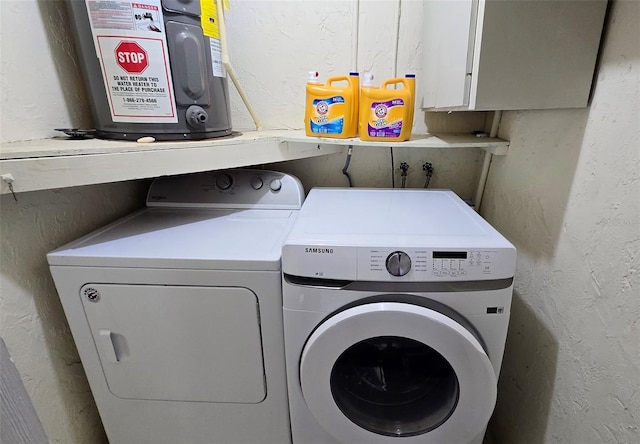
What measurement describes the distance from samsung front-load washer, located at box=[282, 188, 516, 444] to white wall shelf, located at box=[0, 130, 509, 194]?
40cm

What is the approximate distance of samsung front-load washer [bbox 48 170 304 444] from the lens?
104 cm

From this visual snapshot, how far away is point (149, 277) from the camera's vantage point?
Answer: 3.42 feet

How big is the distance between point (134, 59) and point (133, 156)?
299mm

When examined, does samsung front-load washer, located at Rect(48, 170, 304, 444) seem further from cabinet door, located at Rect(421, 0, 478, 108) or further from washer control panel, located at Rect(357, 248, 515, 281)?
cabinet door, located at Rect(421, 0, 478, 108)

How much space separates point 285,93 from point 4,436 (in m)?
1.51

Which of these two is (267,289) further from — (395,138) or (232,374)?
(395,138)

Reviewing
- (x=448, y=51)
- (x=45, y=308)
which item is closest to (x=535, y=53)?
(x=448, y=51)

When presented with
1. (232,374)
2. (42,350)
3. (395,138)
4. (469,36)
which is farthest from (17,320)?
(469,36)

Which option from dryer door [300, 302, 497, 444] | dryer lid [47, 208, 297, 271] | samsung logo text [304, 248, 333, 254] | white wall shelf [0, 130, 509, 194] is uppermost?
white wall shelf [0, 130, 509, 194]

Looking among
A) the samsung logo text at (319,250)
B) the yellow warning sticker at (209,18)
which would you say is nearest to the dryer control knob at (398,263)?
the samsung logo text at (319,250)

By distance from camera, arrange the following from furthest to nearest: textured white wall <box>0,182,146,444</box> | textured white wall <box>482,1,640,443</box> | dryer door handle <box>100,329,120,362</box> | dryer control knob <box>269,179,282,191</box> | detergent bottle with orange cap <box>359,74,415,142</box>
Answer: dryer control knob <box>269,179,282,191</box>, detergent bottle with orange cap <box>359,74,415,142</box>, dryer door handle <box>100,329,120,362</box>, textured white wall <box>0,182,146,444</box>, textured white wall <box>482,1,640,443</box>

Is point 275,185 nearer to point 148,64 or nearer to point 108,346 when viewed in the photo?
point 148,64

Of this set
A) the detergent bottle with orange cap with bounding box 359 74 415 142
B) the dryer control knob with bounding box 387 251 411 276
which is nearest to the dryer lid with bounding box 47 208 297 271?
the dryer control knob with bounding box 387 251 411 276

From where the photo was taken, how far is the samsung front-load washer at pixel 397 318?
3.00 ft
